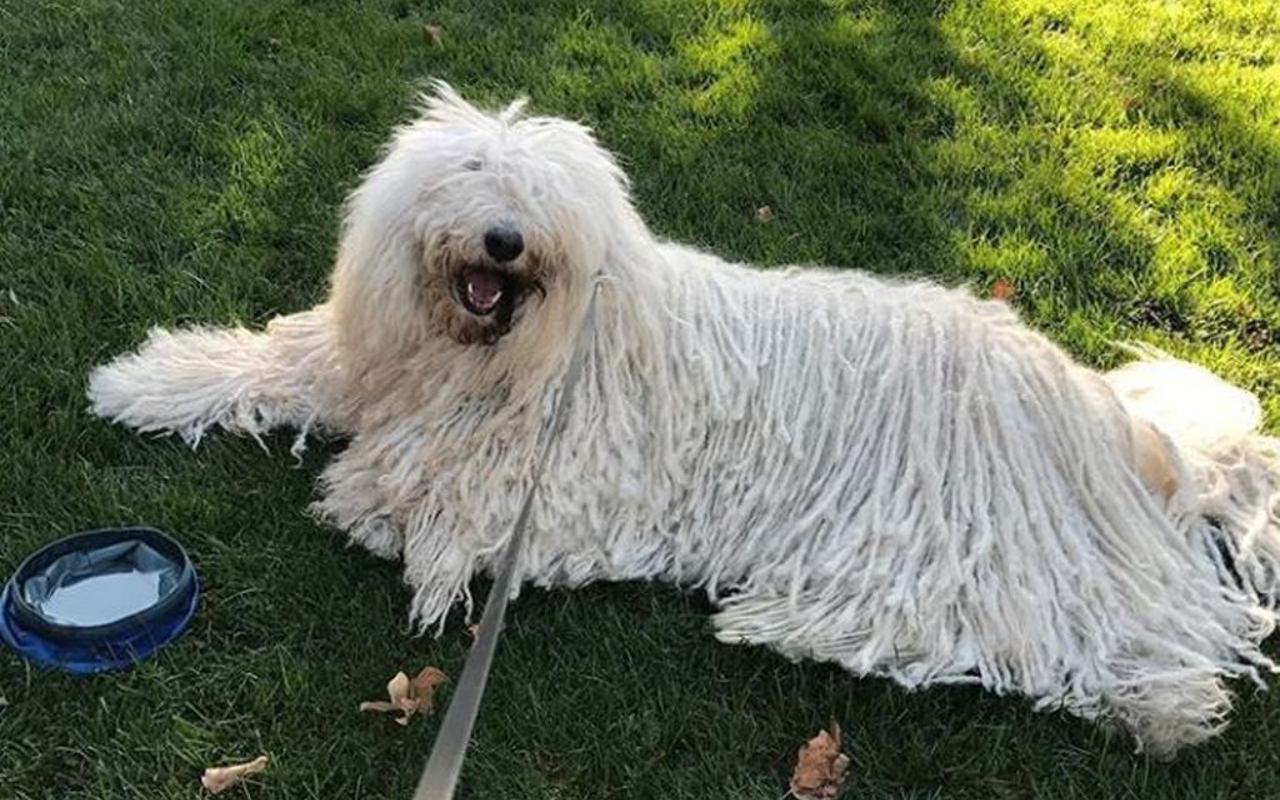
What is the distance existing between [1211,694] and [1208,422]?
0.77 metres

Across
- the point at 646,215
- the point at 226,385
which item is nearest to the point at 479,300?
the point at 226,385

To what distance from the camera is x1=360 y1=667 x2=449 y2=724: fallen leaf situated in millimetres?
3049

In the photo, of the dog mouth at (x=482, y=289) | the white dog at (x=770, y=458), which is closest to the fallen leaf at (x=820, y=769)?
the white dog at (x=770, y=458)

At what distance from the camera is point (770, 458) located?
3.27 m

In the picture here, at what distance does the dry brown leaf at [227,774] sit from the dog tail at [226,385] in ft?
3.06

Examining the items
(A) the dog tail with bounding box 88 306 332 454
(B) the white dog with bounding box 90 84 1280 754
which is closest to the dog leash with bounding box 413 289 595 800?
(B) the white dog with bounding box 90 84 1280 754

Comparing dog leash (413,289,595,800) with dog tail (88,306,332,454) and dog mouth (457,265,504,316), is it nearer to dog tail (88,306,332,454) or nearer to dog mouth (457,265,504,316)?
dog mouth (457,265,504,316)

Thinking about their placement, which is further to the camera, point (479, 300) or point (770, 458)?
point (770, 458)

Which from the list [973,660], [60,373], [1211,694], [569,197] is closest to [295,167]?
[60,373]

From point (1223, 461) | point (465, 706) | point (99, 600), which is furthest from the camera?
point (1223, 461)

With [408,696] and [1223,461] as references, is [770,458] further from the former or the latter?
[1223,461]

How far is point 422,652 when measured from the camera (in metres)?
3.21

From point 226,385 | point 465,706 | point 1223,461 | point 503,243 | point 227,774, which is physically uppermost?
point 503,243

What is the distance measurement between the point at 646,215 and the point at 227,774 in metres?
2.42
